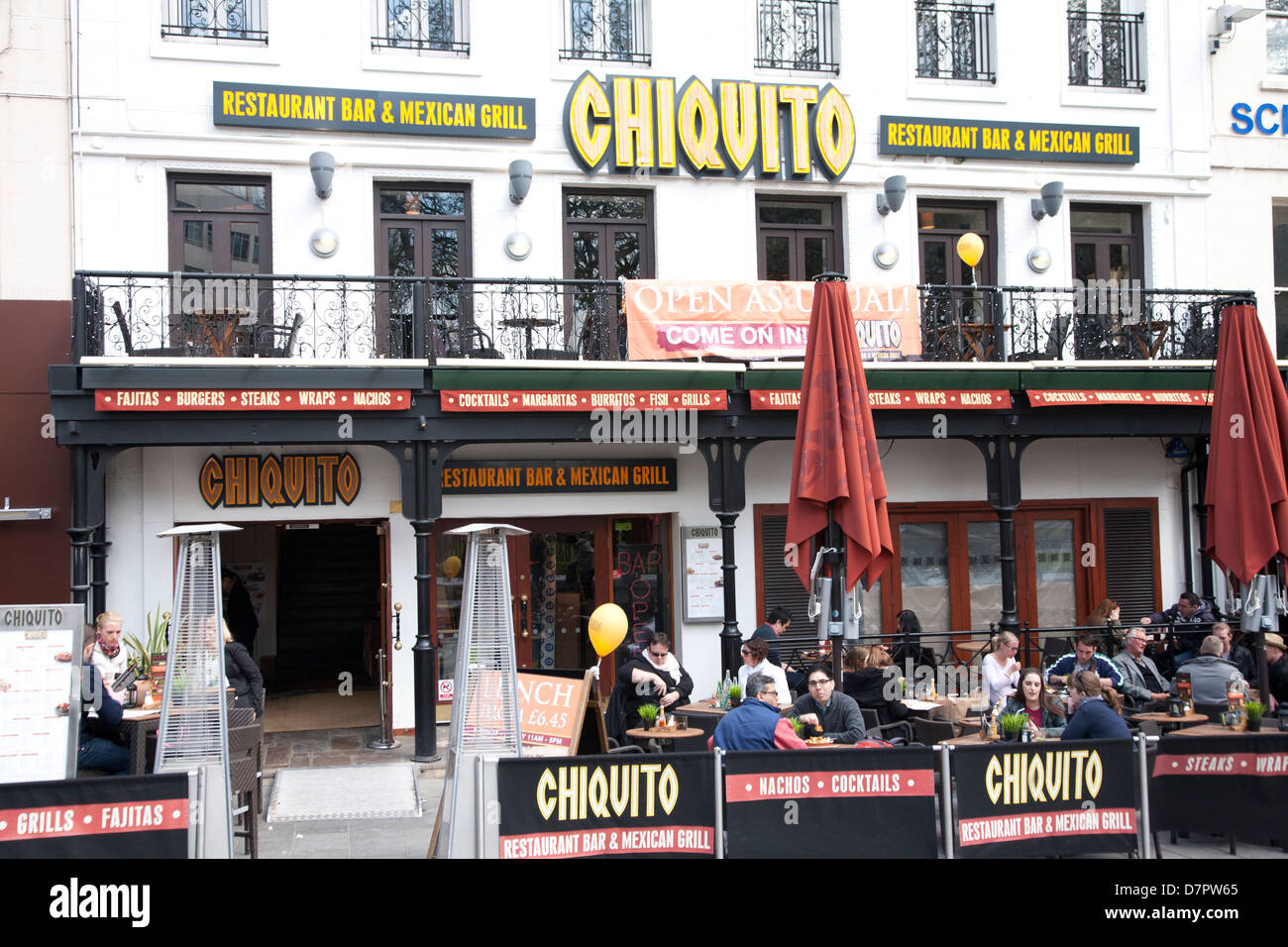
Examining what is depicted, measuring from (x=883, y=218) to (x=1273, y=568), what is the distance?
7.13 m

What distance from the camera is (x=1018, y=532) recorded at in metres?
15.7

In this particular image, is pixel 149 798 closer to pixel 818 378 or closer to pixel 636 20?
pixel 818 378

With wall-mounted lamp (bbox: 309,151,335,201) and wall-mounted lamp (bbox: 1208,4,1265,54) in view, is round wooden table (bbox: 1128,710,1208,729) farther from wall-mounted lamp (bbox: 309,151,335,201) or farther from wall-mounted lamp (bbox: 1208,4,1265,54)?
wall-mounted lamp (bbox: 1208,4,1265,54)

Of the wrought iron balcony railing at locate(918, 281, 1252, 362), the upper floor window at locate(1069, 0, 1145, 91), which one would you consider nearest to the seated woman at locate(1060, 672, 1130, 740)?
the wrought iron balcony railing at locate(918, 281, 1252, 362)

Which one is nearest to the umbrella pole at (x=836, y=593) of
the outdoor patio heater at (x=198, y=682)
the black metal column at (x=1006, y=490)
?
the outdoor patio heater at (x=198, y=682)

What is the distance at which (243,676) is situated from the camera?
33.1ft

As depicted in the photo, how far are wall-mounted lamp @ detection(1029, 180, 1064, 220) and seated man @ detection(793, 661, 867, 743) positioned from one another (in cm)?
936

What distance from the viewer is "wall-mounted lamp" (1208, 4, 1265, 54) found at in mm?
16062

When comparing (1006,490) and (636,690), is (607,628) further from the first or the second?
(1006,490)

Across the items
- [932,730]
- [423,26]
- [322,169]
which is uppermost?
[423,26]

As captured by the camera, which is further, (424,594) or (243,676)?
(424,594)

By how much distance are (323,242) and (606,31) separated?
4.64 metres

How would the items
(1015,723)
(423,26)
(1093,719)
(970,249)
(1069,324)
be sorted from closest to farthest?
(1093,719), (1015,723), (423,26), (970,249), (1069,324)

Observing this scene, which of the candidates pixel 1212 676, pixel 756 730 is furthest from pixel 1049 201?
pixel 756 730
